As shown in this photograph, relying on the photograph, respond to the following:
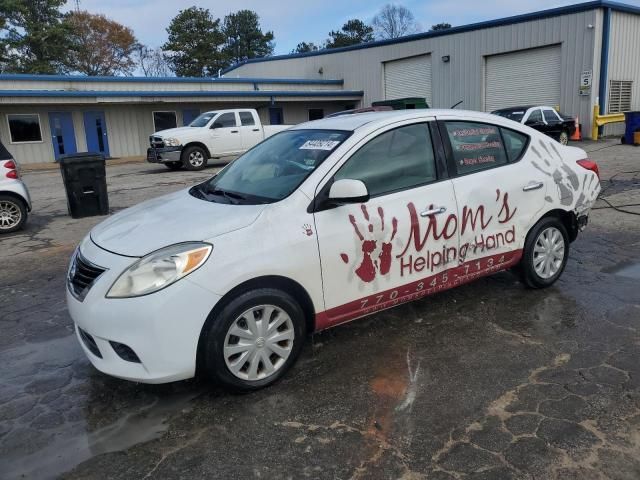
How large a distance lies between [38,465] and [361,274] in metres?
2.15

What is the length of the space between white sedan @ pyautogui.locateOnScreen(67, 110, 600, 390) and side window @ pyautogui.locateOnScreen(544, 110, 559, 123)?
15.6 metres

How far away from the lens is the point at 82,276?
130 inches

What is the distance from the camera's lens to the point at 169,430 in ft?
10.00

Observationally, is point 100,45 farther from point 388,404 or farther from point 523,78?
point 388,404

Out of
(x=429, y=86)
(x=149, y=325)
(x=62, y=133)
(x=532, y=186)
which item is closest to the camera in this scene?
(x=149, y=325)

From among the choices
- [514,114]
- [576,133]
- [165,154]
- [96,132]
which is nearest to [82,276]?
[165,154]

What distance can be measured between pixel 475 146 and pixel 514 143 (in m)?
0.50

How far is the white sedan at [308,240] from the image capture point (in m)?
3.03

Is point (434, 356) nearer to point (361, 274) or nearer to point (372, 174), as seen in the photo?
point (361, 274)

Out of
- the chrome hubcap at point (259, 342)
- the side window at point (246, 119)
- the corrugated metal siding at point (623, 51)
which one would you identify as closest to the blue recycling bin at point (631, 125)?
the corrugated metal siding at point (623, 51)

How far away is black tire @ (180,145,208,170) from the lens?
17.0 meters

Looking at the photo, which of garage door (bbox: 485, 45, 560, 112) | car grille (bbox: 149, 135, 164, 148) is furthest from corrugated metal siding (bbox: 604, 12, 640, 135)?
car grille (bbox: 149, 135, 164, 148)

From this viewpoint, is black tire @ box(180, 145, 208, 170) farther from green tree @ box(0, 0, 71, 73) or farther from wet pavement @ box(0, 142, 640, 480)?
green tree @ box(0, 0, 71, 73)

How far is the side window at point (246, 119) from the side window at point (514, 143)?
14470 mm
